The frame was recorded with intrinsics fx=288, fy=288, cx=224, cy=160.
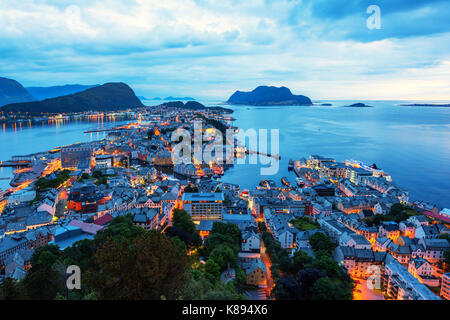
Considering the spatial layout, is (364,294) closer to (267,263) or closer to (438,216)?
(267,263)

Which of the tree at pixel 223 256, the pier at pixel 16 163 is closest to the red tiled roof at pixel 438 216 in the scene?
the tree at pixel 223 256

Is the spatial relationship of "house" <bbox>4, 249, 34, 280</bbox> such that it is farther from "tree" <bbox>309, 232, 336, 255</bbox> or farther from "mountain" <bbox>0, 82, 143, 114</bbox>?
"mountain" <bbox>0, 82, 143, 114</bbox>

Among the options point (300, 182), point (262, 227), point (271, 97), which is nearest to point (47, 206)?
point (262, 227)

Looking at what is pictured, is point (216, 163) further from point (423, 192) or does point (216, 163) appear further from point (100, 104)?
point (100, 104)

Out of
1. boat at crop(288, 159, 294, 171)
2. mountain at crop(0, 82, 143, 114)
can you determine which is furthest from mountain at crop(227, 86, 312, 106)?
boat at crop(288, 159, 294, 171)

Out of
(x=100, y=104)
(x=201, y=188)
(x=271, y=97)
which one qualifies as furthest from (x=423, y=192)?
(x=271, y=97)

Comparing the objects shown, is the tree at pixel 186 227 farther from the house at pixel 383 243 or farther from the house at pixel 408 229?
the house at pixel 408 229
